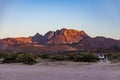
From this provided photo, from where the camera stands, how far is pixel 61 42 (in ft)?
412

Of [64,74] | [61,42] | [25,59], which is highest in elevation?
[61,42]

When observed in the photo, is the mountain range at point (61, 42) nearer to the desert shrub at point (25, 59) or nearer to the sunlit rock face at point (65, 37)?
the sunlit rock face at point (65, 37)

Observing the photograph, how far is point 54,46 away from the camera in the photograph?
123750 mm

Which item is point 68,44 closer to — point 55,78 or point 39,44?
point 39,44

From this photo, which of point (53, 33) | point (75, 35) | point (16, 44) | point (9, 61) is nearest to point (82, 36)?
point (75, 35)

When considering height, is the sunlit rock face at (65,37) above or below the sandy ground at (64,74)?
above

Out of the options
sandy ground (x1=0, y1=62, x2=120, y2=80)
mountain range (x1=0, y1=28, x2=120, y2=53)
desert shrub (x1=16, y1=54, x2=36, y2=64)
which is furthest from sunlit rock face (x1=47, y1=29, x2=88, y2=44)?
sandy ground (x1=0, y1=62, x2=120, y2=80)

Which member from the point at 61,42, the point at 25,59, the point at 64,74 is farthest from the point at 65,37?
the point at 64,74

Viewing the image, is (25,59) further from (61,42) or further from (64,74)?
(61,42)

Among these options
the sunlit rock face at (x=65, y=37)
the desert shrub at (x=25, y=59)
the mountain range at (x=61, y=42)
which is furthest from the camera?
the sunlit rock face at (x=65, y=37)

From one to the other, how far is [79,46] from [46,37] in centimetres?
1712

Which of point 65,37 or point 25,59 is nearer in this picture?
point 25,59

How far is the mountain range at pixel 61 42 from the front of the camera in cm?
11919

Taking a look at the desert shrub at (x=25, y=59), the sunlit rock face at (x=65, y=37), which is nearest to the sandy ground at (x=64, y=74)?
the desert shrub at (x=25, y=59)
